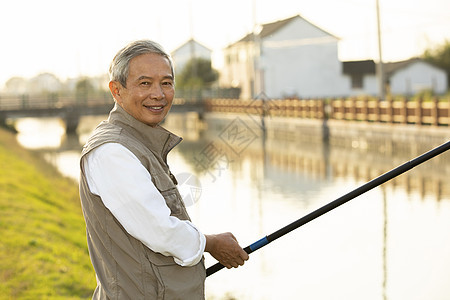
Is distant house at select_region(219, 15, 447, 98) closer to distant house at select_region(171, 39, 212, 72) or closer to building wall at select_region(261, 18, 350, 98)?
building wall at select_region(261, 18, 350, 98)

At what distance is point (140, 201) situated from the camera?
149 cm

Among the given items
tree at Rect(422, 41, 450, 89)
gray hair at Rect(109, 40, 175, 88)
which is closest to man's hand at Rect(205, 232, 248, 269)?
gray hair at Rect(109, 40, 175, 88)

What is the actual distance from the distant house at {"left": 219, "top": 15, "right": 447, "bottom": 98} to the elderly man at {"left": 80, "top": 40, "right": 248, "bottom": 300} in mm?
38328

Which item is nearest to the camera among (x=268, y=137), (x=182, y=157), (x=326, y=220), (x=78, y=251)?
(x=78, y=251)

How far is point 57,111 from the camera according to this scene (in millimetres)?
29656

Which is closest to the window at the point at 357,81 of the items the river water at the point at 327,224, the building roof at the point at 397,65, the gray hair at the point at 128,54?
the building roof at the point at 397,65

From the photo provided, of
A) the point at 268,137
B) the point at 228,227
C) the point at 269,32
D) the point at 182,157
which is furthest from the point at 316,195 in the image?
the point at 269,32

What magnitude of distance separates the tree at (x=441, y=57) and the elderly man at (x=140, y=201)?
138 ft

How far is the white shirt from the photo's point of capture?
150cm

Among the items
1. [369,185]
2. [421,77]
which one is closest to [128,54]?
[369,185]

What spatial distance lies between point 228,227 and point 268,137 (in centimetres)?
1570

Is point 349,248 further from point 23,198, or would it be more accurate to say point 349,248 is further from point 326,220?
point 23,198

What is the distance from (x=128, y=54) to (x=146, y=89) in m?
0.11

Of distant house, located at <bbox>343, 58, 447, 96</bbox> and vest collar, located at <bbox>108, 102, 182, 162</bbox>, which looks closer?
vest collar, located at <bbox>108, 102, 182, 162</bbox>
